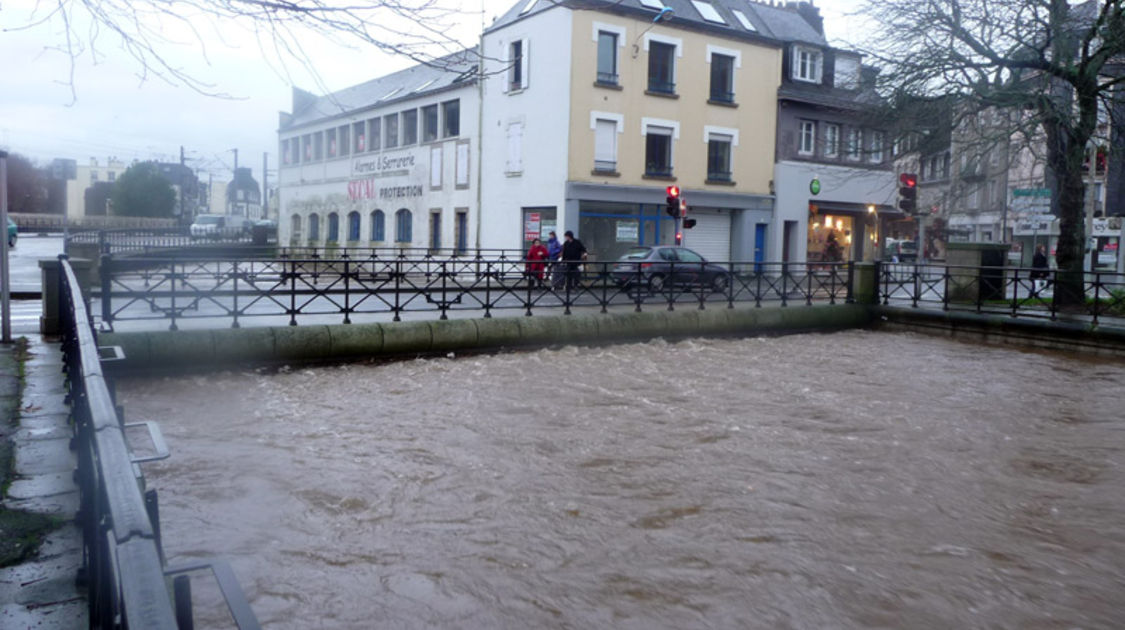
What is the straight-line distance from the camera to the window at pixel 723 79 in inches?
1137

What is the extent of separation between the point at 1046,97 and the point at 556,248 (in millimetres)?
11021

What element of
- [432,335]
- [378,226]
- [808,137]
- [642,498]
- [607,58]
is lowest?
[642,498]

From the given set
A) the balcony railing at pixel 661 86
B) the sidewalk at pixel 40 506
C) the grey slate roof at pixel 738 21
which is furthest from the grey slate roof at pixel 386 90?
the sidewalk at pixel 40 506

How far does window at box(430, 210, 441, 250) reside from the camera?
3195 cm

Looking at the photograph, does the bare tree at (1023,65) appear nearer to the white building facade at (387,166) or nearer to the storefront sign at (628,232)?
the storefront sign at (628,232)

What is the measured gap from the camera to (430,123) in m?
32.5

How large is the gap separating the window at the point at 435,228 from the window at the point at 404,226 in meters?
1.67

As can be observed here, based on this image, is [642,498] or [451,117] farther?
[451,117]

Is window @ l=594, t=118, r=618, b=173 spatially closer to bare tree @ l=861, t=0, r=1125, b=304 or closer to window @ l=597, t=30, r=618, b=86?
window @ l=597, t=30, r=618, b=86

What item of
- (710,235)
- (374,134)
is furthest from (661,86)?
(374,134)

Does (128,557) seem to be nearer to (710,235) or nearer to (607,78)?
(607,78)

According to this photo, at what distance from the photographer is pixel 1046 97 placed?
1605 cm

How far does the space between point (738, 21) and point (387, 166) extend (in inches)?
559

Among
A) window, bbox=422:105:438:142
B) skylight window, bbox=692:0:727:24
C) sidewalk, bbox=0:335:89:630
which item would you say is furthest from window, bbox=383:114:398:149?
sidewalk, bbox=0:335:89:630
